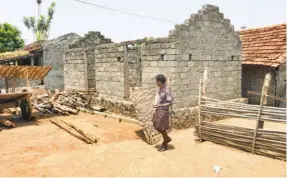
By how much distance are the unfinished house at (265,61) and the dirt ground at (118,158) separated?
5416mm

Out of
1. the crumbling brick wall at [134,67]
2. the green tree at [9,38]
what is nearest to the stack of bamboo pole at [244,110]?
the crumbling brick wall at [134,67]

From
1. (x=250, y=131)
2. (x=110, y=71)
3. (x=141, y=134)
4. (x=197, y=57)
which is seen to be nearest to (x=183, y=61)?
(x=197, y=57)

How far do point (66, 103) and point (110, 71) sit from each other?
2.99m

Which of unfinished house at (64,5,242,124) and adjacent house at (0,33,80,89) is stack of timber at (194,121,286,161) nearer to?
unfinished house at (64,5,242,124)

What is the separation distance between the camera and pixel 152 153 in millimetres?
6410

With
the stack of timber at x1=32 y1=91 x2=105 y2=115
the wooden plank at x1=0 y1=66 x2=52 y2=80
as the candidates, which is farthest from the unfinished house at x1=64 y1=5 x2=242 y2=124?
the wooden plank at x1=0 y1=66 x2=52 y2=80

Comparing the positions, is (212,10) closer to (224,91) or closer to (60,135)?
(224,91)

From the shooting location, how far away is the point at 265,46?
12.4 meters

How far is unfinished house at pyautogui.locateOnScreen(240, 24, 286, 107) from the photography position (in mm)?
11250

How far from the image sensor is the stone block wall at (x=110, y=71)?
10.8 meters

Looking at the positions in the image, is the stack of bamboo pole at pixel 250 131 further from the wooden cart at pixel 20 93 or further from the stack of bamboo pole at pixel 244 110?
the wooden cart at pixel 20 93

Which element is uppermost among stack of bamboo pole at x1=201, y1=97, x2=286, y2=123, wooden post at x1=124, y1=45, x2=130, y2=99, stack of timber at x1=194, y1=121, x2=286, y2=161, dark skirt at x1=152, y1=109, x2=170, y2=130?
wooden post at x1=124, y1=45, x2=130, y2=99

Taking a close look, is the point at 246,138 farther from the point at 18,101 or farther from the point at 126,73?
the point at 18,101

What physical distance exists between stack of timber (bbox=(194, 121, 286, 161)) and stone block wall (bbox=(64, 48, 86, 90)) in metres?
8.05
